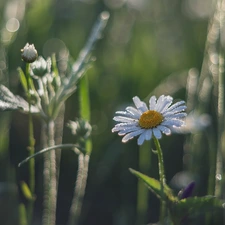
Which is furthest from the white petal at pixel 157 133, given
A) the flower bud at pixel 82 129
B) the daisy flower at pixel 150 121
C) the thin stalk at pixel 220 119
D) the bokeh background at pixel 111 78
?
the bokeh background at pixel 111 78

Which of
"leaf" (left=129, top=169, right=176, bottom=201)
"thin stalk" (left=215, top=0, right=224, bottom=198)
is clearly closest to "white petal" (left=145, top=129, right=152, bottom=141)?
"leaf" (left=129, top=169, right=176, bottom=201)

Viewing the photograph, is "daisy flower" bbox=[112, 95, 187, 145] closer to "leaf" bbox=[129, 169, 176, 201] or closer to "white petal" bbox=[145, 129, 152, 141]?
"white petal" bbox=[145, 129, 152, 141]

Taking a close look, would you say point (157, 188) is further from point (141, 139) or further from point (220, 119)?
point (220, 119)

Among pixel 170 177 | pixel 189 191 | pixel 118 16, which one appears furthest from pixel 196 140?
pixel 118 16

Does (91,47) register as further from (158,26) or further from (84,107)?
(158,26)

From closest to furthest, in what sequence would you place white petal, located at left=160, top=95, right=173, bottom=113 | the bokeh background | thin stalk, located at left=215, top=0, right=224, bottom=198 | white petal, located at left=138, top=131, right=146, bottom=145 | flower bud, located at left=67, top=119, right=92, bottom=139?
white petal, located at left=138, top=131, right=146, bottom=145 < white petal, located at left=160, top=95, right=173, bottom=113 < flower bud, located at left=67, top=119, right=92, bottom=139 < thin stalk, located at left=215, top=0, right=224, bottom=198 < the bokeh background

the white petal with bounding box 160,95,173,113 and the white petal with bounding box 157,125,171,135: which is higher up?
the white petal with bounding box 160,95,173,113

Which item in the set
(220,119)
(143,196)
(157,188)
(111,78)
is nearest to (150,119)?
(157,188)
